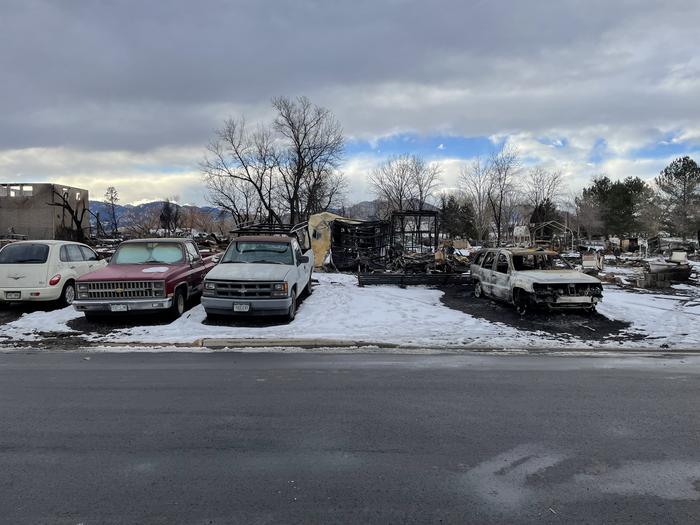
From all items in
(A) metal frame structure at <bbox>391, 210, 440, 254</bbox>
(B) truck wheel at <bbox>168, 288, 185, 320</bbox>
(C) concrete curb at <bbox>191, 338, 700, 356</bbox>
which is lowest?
(C) concrete curb at <bbox>191, 338, 700, 356</bbox>

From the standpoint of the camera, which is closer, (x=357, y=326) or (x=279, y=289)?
(x=279, y=289)

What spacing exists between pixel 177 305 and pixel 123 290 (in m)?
1.22

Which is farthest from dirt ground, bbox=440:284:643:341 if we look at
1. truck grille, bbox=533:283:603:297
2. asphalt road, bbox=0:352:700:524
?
asphalt road, bbox=0:352:700:524

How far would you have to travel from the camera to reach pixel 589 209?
7819 centimetres

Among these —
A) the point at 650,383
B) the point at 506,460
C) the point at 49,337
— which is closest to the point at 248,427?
the point at 506,460

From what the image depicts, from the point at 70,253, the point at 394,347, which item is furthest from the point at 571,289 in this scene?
the point at 70,253

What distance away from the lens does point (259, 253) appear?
1179 centimetres

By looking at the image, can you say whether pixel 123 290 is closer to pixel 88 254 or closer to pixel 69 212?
pixel 88 254

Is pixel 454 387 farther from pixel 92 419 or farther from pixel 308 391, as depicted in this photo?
pixel 92 419

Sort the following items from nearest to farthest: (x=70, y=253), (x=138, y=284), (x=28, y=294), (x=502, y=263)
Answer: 1. (x=138, y=284)
2. (x=28, y=294)
3. (x=70, y=253)
4. (x=502, y=263)

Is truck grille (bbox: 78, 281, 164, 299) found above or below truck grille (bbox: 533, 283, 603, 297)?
above

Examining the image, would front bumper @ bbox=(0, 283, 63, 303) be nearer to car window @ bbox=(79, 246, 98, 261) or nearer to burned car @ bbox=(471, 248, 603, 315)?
car window @ bbox=(79, 246, 98, 261)

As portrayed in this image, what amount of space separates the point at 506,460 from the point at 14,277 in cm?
1196

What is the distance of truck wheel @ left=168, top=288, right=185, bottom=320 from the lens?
10898 millimetres
